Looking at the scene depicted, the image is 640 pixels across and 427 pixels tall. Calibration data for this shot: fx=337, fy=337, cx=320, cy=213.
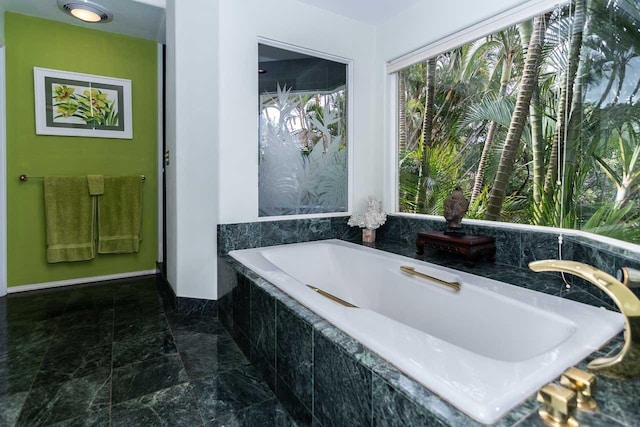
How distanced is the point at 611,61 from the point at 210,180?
2168 mm

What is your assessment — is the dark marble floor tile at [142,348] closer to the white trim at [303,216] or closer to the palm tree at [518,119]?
the white trim at [303,216]

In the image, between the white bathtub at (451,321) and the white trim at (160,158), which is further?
the white trim at (160,158)

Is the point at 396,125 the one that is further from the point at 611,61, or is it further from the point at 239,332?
the point at 239,332

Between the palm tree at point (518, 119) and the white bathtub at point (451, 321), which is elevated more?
the palm tree at point (518, 119)

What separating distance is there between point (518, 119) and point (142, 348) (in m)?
2.53

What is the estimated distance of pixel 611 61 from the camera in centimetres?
139

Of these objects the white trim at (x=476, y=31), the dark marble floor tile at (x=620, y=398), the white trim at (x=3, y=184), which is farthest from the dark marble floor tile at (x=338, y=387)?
the white trim at (x=3, y=184)

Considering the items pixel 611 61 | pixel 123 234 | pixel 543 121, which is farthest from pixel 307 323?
pixel 123 234

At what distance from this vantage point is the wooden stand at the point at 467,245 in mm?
1905

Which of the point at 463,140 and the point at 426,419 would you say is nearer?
the point at 426,419

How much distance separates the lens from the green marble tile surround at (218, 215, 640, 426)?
725 mm

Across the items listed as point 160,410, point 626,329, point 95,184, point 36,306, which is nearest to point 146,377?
point 160,410

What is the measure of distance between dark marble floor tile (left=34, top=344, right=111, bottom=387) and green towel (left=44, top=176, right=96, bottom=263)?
4.64ft

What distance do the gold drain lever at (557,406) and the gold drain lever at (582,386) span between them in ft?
0.10
